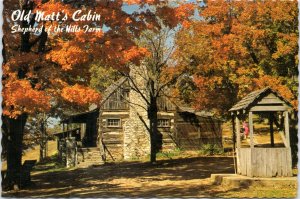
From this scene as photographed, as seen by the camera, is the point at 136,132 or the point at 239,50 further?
the point at 136,132

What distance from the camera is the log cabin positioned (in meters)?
32.6

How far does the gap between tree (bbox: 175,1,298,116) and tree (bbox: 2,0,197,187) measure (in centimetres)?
606

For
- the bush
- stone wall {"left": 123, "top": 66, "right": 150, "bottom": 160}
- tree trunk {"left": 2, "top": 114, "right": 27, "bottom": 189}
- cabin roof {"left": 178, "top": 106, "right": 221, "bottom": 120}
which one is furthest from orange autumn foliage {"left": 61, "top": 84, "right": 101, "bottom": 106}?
cabin roof {"left": 178, "top": 106, "right": 221, "bottom": 120}

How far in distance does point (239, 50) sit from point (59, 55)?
449 inches

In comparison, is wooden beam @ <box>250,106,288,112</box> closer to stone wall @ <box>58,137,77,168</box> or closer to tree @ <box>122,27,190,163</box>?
tree @ <box>122,27,190,163</box>

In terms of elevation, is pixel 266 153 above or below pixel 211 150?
above

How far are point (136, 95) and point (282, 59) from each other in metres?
15.2

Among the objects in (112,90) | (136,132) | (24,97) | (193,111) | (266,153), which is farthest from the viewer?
(193,111)

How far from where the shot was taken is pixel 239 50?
68.8 feet

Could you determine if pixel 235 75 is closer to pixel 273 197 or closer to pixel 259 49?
pixel 259 49

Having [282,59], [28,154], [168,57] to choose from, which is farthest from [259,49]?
[28,154]

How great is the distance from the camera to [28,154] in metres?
55.6

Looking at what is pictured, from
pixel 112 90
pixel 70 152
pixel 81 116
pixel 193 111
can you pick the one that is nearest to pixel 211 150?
pixel 193 111

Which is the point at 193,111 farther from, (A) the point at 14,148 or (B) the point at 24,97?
(B) the point at 24,97
